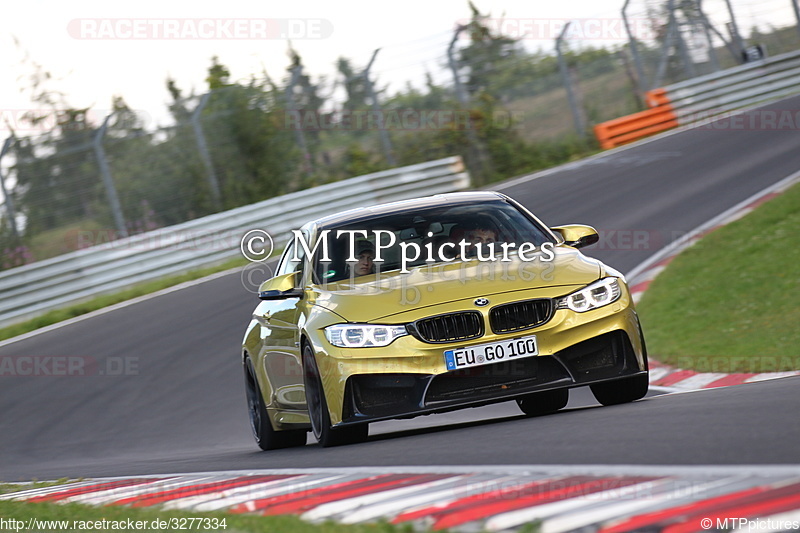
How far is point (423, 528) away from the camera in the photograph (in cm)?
400

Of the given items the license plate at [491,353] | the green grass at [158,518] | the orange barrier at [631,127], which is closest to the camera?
the green grass at [158,518]

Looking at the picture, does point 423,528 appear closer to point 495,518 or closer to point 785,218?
point 495,518

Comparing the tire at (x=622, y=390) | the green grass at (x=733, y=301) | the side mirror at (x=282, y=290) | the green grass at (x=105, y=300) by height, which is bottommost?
the green grass at (x=733, y=301)

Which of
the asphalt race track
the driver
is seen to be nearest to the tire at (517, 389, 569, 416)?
the asphalt race track

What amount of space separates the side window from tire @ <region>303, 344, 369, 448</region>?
41.0 inches

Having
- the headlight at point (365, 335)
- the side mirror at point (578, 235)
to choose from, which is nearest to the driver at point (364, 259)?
the headlight at point (365, 335)

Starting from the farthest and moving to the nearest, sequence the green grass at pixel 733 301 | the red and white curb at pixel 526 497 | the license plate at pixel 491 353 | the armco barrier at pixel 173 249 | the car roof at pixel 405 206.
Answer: the armco barrier at pixel 173 249 → the green grass at pixel 733 301 → the car roof at pixel 405 206 → the license plate at pixel 491 353 → the red and white curb at pixel 526 497

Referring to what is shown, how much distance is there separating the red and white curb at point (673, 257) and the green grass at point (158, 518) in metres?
5.05

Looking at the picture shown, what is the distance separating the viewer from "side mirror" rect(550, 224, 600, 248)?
829 centimetres

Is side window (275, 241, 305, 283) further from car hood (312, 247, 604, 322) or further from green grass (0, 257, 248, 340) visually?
green grass (0, 257, 248, 340)

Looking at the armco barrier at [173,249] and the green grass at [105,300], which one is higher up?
the armco barrier at [173,249]

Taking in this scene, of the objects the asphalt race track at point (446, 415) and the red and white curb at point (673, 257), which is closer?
the asphalt race track at point (446, 415)

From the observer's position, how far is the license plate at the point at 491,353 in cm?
695

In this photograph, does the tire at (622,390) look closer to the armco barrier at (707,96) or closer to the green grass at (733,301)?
the green grass at (733,301)
